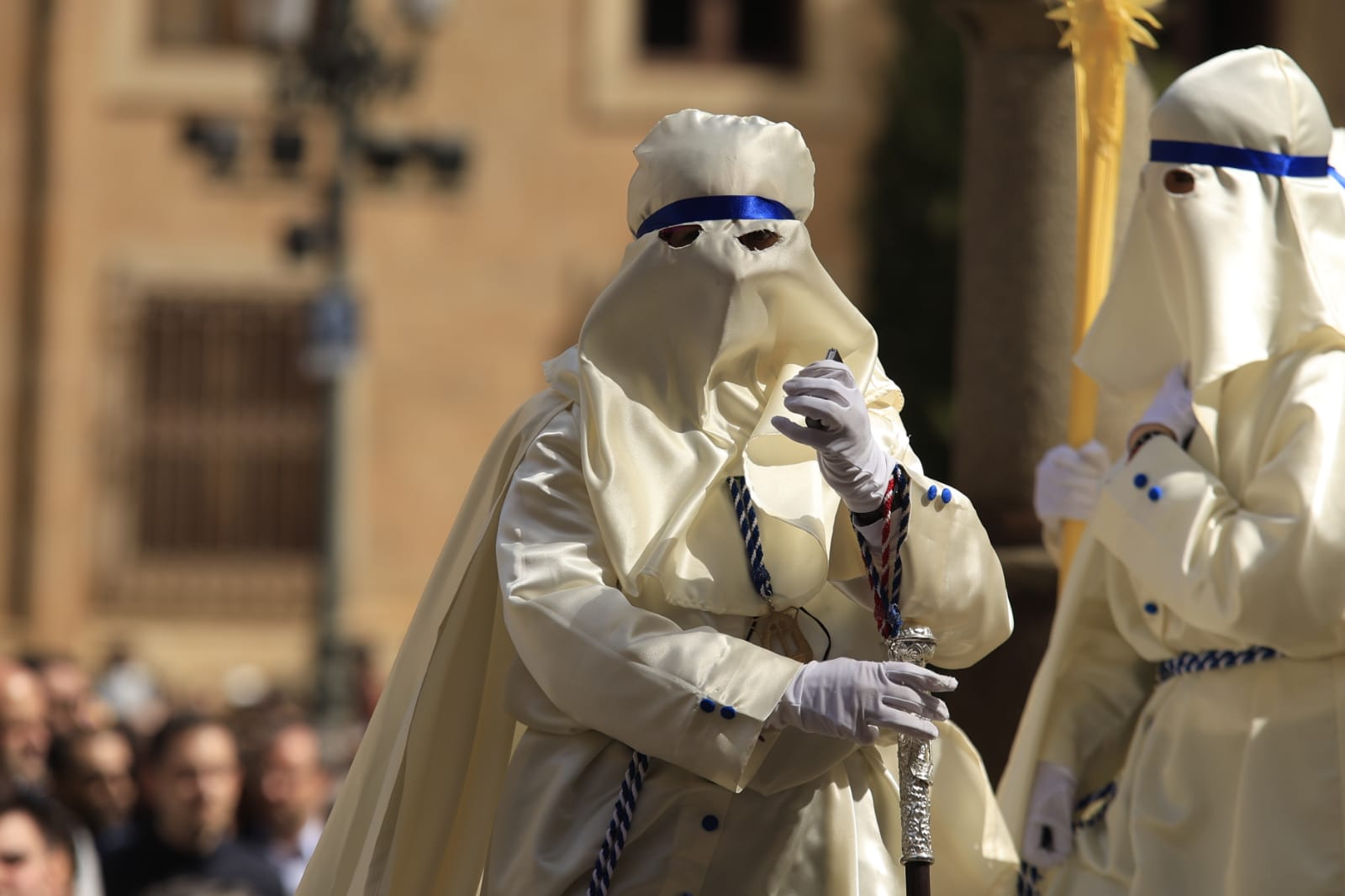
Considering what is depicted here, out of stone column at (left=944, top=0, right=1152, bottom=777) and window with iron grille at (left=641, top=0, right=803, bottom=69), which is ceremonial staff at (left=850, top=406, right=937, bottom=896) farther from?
window with iron grille at (left=641, top=0, right=803, bottom=69)

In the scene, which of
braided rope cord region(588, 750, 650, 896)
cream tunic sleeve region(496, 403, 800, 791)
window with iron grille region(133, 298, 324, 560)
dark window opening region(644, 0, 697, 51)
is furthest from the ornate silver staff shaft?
dark window opening region(644, 0, 697, 51)

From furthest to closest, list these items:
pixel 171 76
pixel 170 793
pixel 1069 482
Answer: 1. pixel 171 76
2. pixel 170 793
3. pixel 1069 482

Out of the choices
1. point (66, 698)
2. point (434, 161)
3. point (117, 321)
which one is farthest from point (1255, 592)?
point (117, 321)

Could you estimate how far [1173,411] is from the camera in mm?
3980

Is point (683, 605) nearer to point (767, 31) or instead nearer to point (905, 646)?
point (905, 646)

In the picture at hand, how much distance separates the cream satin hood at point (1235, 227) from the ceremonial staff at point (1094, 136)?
2.26 feet

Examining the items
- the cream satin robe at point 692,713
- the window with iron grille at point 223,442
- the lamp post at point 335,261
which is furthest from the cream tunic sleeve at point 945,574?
the window with iron grille at point 223,442

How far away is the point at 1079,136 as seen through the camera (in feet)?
16.2

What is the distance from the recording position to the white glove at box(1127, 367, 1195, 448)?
3.96 metres

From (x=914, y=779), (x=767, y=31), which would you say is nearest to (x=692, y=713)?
(x=914, y=779)

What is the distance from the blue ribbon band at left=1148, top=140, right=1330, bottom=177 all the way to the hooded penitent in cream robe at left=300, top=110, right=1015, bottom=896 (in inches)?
34.7

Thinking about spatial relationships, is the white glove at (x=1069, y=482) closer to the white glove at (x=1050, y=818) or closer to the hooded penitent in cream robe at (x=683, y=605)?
the white glove at (x=1050, y=818)

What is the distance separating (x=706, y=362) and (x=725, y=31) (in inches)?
593

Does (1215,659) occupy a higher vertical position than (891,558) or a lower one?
lower
